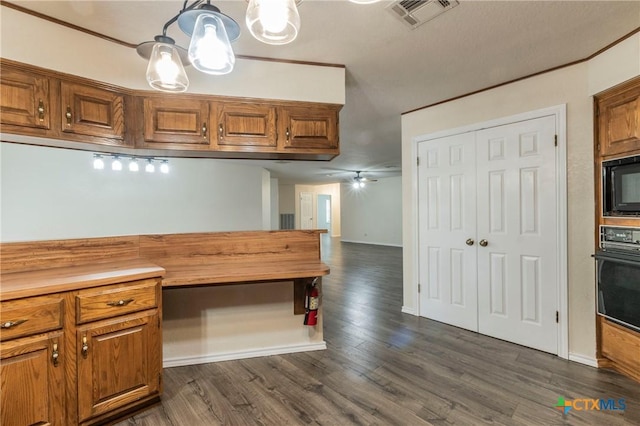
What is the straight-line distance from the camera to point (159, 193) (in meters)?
5.55

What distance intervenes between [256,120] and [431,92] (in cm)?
189

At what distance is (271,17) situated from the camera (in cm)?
101

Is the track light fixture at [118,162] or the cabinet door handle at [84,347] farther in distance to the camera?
the track light fixture at [118,162]

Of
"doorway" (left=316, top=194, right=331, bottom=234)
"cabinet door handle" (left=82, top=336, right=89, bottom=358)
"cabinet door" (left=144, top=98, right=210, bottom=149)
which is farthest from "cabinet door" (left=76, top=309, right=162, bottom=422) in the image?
"doorway" (left=316, top=194, right=331, bottom=234)

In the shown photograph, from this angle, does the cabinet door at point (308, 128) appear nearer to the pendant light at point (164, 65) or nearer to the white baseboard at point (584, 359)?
the pendant light at point (164, 65)

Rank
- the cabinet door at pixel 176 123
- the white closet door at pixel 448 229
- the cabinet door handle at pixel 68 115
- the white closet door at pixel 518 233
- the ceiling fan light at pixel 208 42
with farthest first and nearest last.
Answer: the white closet door at pixel 448 229 < the white closet door at pixel 518 233 < the cabinet door at pixel 176 123 < the cabinet door handle at pixel 68 115 < the ceiling fan light at pixel 208 42

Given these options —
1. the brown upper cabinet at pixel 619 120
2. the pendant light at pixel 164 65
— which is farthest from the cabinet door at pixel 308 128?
the brown upper cabinet at pixel 619 120

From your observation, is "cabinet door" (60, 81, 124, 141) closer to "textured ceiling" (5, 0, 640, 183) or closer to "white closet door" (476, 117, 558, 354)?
"textured ceiling" (5, 0, 640, 183)

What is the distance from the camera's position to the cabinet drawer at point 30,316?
1413 mm

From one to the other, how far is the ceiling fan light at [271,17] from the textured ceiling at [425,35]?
2.89ft

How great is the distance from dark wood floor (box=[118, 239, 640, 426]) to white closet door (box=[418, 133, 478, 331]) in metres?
0.34

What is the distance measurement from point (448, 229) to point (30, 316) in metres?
3.44

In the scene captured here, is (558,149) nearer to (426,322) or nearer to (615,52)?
(615,52)

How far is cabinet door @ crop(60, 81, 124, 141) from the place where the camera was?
6.38 ft
